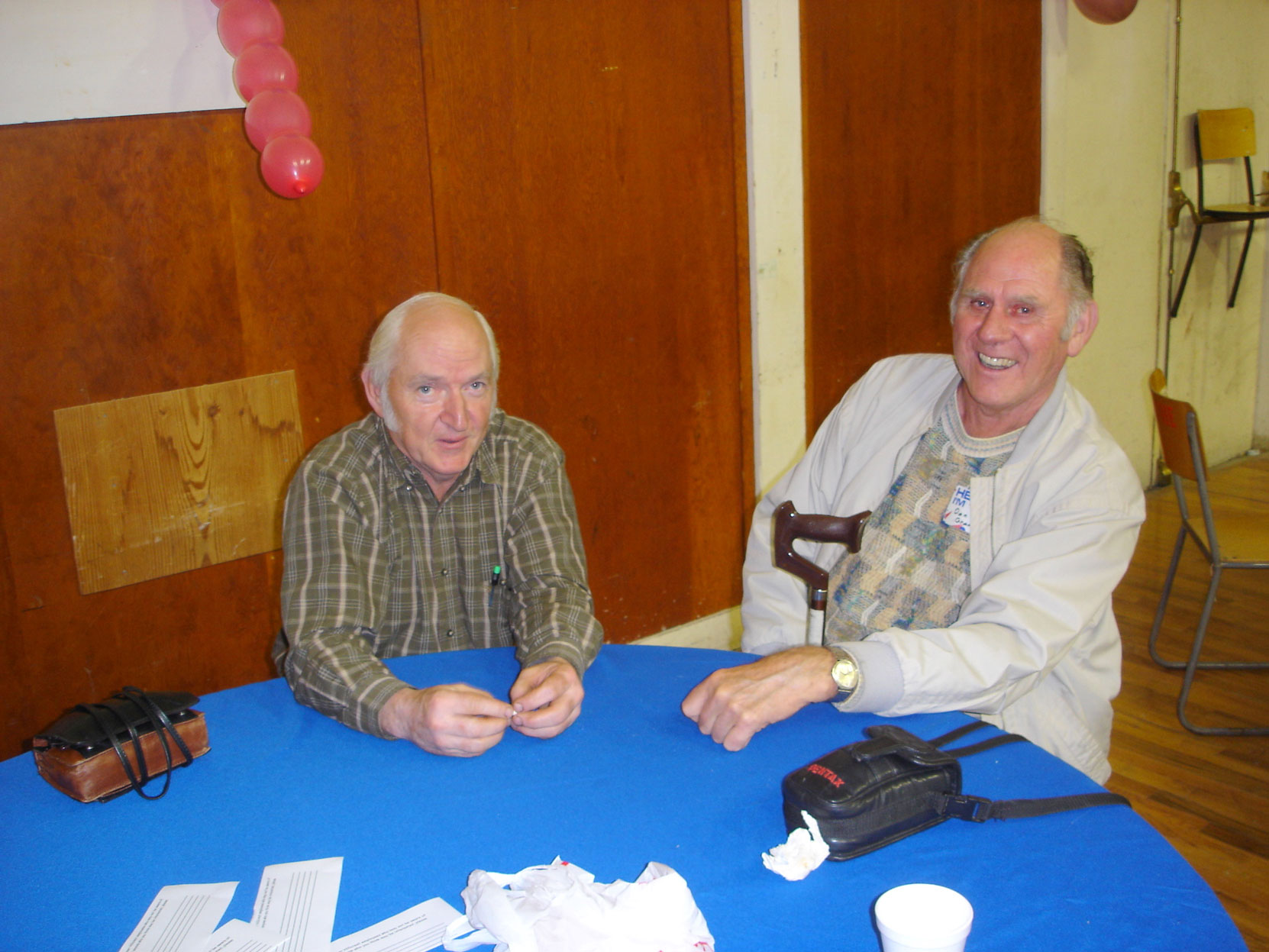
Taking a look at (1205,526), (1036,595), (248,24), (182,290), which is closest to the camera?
(1036,595)

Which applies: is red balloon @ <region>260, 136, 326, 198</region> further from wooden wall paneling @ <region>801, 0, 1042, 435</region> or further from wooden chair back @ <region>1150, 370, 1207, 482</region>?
wooden chair back @ <region>1150, 370, 1207, 482</region>

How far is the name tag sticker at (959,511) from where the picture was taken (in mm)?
1988

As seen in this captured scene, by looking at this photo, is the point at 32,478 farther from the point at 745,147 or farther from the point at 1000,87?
the point at 1000,87

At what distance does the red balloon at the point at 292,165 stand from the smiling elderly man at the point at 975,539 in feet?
4.33

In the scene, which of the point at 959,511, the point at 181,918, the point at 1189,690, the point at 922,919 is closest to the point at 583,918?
the point at 922,919

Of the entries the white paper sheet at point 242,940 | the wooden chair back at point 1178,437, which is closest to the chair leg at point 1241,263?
the wooden chair back at point 1178,437

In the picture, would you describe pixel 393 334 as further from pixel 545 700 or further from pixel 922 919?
pixel 922 919

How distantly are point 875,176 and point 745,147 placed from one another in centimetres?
68

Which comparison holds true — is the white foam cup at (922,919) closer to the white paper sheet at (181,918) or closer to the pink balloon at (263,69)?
the white paper sheet at (181,918)

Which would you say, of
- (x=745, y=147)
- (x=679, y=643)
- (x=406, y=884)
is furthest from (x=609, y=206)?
(x=406, y=884)

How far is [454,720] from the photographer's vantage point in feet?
4.86

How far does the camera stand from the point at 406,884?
1210 mm

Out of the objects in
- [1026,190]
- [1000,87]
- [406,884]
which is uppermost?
[1000,87]

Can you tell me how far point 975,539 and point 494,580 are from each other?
91 centimetres
